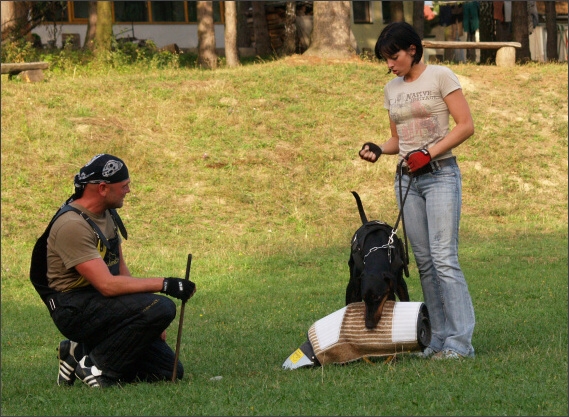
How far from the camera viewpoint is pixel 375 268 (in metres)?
6.28

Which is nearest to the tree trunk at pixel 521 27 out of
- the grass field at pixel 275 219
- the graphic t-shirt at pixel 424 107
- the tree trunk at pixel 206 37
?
the grass field at pixel 275 219

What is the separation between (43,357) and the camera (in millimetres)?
7637

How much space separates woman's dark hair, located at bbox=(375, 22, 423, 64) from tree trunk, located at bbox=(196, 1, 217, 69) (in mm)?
18613

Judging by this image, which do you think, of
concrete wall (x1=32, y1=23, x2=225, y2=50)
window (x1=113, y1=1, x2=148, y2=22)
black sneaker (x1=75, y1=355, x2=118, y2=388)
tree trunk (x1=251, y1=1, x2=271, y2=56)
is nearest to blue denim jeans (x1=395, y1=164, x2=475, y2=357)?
black sneaker (x1=75, y1=355, x2=118, y2=388)

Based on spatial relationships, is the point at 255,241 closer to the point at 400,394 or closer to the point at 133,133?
the point at 133,133

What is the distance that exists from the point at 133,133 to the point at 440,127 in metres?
12.0

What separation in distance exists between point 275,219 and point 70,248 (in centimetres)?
942

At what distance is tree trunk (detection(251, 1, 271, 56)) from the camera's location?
31.1 meters

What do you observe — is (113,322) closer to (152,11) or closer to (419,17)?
(419,17)

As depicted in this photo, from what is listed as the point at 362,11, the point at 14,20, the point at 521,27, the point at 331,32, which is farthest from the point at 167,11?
the point at 331,32

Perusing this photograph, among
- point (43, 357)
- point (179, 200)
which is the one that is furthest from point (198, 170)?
point (43, 357)

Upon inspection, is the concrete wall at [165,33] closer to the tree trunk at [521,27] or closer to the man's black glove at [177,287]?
the tree trunk at [521,27]

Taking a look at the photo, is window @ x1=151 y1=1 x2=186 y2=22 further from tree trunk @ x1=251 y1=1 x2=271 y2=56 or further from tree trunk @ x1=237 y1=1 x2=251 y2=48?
tree trunk @ x1=251 y1=1 x2=271 y2=56

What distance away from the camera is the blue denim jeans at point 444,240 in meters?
6.29
